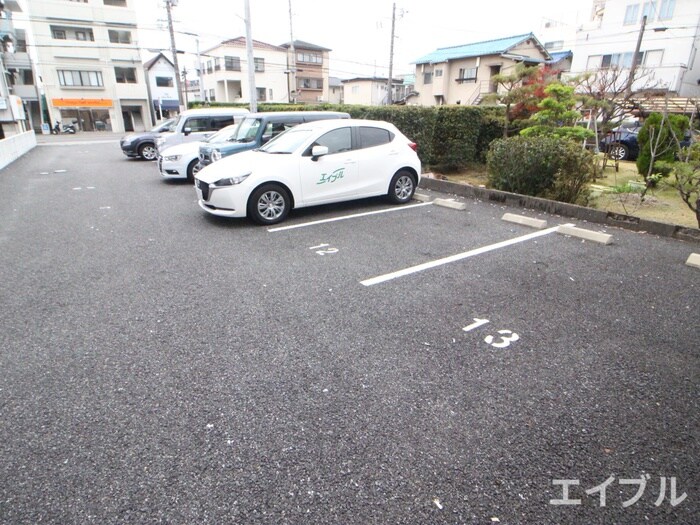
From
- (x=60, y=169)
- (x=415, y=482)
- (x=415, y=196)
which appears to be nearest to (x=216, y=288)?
(x=415, y=482)

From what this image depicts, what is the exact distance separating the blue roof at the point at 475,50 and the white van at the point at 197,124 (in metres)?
23.8

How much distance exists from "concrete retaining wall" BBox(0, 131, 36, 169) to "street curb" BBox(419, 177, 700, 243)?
14.4m

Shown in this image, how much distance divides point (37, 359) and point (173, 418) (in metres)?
1.36

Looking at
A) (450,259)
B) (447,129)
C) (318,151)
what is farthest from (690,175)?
(447,129)

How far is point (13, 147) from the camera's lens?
15.6m

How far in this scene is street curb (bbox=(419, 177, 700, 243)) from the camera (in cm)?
561

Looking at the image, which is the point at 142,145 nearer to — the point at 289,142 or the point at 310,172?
the point at 289,142

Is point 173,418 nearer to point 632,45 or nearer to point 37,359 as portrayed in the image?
point 37,359

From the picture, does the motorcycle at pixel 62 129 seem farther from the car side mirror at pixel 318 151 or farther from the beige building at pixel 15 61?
the car side mirror at pixel 318 151

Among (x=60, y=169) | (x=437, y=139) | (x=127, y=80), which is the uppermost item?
(x=127, y=80)

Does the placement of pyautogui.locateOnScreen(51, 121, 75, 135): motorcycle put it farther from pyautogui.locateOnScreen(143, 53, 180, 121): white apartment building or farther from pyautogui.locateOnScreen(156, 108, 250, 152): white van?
pyautogui.locateOnScreen(156, 108, 250, 152): white van

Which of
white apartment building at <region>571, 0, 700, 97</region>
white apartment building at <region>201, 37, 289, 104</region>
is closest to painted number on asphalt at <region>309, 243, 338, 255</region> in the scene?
white apartment building at <region>571, 0, 700, 97</region>

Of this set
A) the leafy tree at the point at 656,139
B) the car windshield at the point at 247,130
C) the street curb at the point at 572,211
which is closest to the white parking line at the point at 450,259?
the street curb at the point at 572,211

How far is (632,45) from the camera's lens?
1050 inches
